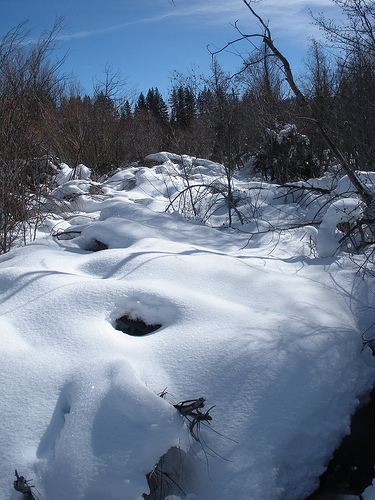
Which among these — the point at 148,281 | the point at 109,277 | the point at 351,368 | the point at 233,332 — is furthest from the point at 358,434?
the point at 109,277

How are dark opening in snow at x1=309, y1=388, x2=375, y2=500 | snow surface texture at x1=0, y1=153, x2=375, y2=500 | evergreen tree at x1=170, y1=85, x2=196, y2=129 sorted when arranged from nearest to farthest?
snow surface texture at x1=0, y1=153, x2=375, y2=500 → dark opening in snow at x1=309, y1=388, x2=375, y2=500 → evergreen tree at x1=170, y1=85, x2=196, y2=129

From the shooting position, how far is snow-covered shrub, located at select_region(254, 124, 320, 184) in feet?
25.2

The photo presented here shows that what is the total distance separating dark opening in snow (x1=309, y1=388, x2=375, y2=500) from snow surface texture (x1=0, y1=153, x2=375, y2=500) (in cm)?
5

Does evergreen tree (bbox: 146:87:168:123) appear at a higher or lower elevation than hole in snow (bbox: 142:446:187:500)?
higher

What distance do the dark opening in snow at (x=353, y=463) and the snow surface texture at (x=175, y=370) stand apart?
0.05 m

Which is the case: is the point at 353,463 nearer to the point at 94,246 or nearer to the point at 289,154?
the point at 94,246


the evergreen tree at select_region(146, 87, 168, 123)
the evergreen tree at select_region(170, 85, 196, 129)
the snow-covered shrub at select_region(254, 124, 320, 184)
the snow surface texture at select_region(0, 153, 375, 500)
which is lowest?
the snow surface texture at select_region(0, 153, 375, 500)

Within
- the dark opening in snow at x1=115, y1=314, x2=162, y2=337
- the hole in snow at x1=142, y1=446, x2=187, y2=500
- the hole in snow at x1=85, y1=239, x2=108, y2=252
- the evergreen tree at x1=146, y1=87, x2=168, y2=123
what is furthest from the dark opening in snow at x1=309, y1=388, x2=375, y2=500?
the evergreen tree at x1=146, y1=87, x2=168, y2=123

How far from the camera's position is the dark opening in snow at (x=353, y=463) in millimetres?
1804

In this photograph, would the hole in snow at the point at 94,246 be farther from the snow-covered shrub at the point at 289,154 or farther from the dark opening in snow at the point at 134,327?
the snow-covered shrub at the point at 289,154

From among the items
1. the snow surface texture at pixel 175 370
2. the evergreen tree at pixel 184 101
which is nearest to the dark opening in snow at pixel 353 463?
the snow surface texture at pixel 175 370

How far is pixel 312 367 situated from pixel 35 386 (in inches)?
57.8

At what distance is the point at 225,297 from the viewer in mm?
2650

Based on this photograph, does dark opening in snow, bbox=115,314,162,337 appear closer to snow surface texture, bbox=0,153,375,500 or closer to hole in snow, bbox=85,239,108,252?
snow surface texture, bbox=0,153,375,500
